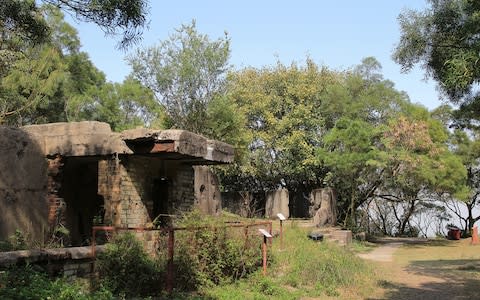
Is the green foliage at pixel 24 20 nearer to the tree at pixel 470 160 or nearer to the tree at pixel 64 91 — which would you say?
the tree at pixel 64 91

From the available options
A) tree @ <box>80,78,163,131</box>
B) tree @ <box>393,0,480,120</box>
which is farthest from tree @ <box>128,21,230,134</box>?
tree @ <box>393,0,480,120</box>

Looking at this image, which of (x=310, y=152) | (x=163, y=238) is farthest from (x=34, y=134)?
(x=310, y=152)

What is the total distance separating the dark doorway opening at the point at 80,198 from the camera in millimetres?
12352

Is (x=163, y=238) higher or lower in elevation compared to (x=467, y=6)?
lower

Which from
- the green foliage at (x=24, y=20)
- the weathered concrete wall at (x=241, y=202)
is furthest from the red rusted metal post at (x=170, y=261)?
the weathered concrete wall at (x=241, y=202)

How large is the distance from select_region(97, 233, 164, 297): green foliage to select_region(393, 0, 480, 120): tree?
222 inches

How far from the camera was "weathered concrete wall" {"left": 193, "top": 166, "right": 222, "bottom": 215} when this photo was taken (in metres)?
17.2

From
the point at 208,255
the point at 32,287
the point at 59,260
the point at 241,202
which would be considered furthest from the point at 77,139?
the point at 241,202

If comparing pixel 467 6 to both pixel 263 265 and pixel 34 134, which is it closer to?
pixel 263 265

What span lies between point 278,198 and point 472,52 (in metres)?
18.2

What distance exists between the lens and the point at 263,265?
10664 mm

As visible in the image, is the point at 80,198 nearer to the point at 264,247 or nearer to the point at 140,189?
the point at 140,189

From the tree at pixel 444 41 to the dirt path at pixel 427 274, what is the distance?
3.94m

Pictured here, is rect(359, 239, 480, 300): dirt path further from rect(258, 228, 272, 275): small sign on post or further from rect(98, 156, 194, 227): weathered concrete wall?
rect(98, 156, 194, 227): weathered concrete wall
